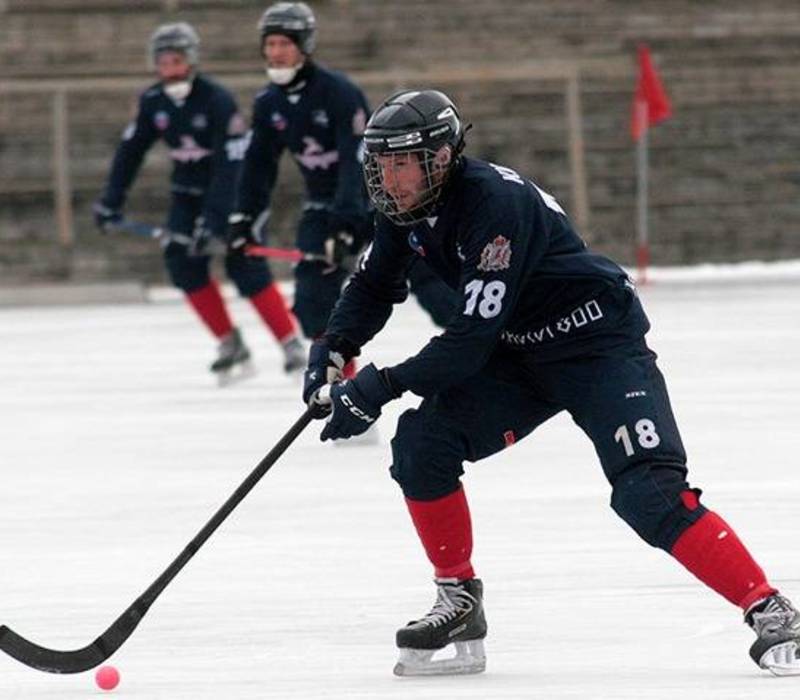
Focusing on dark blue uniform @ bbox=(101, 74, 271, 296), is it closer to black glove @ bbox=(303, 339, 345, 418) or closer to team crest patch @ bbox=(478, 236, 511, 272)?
black glove @ bbox=(303, 339, 345, 418)

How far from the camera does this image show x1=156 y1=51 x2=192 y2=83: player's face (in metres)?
12.4

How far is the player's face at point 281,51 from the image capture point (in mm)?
10188

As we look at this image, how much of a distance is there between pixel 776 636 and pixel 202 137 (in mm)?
7880

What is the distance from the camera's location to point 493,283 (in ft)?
16.6

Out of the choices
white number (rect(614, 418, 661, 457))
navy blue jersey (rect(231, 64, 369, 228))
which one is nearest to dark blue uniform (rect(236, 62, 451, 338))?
navy blue jersey (rect(231, 64, 369, 228))

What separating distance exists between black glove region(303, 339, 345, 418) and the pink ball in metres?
0.67

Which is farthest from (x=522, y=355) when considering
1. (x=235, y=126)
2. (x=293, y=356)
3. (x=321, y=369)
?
(x=235, y=126)

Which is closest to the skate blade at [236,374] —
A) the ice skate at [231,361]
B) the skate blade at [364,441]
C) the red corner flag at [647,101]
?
the ice skate at [231,361]

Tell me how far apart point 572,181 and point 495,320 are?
16.7 meters

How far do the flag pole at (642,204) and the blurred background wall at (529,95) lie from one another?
15 cm

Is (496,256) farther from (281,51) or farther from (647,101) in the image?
(647,101)

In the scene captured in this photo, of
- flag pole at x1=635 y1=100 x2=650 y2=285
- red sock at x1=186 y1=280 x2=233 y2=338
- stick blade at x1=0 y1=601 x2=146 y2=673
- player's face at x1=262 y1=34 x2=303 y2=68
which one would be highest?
stick blade at x1=0 y1=601 x2=146 y2=673

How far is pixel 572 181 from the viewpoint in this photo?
21656mm

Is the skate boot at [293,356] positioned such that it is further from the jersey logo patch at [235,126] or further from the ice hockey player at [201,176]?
the jersey logo patch at [235,126]
